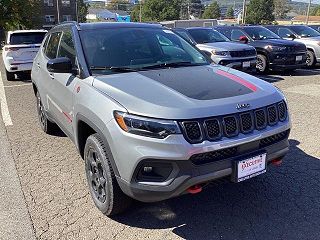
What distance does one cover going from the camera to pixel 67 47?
4.16 meters

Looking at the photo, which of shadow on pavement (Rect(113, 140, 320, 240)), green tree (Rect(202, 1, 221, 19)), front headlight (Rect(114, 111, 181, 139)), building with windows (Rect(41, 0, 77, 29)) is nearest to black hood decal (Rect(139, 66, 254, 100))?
front headlight (Rect(114, 111, 181, 139))

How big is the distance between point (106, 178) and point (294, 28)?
532 inches

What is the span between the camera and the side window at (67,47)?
383cm

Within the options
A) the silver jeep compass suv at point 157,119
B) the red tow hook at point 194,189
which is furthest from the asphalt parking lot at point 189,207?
the red tow hook at point 194,189

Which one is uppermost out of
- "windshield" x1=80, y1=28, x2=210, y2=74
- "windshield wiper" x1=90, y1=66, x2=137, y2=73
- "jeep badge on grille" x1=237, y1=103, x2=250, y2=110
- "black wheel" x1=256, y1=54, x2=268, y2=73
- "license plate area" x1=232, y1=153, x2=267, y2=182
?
"windshield" x1=80, y1=28, x2=210, y2=74

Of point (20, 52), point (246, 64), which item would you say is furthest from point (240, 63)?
point (20, 52)

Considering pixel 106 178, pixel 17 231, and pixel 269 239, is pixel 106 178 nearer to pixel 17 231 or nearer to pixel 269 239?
pixel 17 231

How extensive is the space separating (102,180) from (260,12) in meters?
72.3

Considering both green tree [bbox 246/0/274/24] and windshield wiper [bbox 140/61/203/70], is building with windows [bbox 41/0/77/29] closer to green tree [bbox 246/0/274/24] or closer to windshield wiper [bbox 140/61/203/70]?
green tree [bbox 246/0/274/24]

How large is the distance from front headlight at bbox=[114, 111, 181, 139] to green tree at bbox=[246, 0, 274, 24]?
7148 centimetres

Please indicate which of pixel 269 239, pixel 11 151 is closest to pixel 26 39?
pixel 11 151

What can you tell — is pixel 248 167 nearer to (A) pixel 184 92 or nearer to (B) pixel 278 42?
(A) pixel 184 92

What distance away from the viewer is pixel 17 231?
3.13 m

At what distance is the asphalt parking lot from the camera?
120 inches
